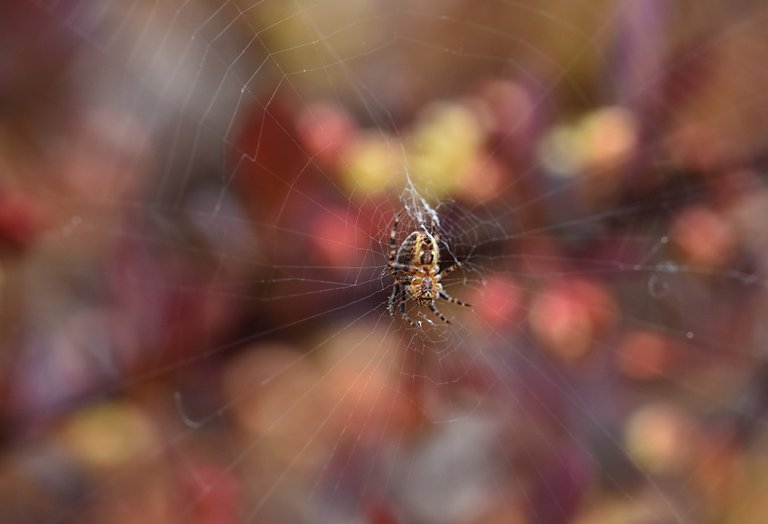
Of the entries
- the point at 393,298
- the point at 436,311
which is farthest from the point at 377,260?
the point at 436,311

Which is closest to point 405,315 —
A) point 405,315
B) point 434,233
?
point 405,315

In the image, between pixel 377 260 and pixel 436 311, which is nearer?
pixel 377 260

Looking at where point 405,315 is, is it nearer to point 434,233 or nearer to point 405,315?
point 405,315

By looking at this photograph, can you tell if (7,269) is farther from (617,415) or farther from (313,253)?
(617,415)

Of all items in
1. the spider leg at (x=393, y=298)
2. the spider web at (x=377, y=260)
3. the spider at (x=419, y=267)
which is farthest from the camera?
the spider at (x=419, y=267)

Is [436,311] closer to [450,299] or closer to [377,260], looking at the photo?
[450,299]

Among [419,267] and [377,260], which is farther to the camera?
[419,267]
